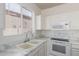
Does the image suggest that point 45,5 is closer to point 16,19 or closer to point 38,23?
point 38,23

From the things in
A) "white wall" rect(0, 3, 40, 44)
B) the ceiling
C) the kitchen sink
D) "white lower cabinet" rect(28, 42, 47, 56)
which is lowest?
"white lower cabinet" rect(28, 42, 47, 56)

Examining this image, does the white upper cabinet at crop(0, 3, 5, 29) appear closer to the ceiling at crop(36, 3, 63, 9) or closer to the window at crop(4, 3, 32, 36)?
the window at crop(4, 3, 32, 36)

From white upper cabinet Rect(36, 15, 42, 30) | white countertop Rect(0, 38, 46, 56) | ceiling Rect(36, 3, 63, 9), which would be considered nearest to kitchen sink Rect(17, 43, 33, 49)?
white countertop Rect(0, 38, 46, 56)

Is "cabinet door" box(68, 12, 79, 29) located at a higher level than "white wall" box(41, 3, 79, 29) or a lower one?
lower

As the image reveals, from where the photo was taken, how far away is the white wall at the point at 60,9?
3.62 ft

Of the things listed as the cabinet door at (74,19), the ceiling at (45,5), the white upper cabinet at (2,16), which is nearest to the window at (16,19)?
the white upper cabinet at (2,16)

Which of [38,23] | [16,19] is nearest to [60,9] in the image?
[38,23]

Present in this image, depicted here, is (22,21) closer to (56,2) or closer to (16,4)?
(16,4)

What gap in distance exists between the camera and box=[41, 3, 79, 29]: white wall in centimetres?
110

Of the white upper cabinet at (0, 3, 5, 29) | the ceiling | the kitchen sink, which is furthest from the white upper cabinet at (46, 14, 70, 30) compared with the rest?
the white upper cabinet at (0, 3, 5, 29)

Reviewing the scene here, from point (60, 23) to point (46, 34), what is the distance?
21cm

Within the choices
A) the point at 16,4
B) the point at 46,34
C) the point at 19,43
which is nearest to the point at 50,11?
the point at 46,34

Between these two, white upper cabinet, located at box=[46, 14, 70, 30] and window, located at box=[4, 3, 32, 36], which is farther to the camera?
white upper cabinet, located at box=[46, 14, 70, 30]

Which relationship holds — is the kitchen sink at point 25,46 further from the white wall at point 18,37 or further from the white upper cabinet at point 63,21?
the white upper cabinet at point 63,21
